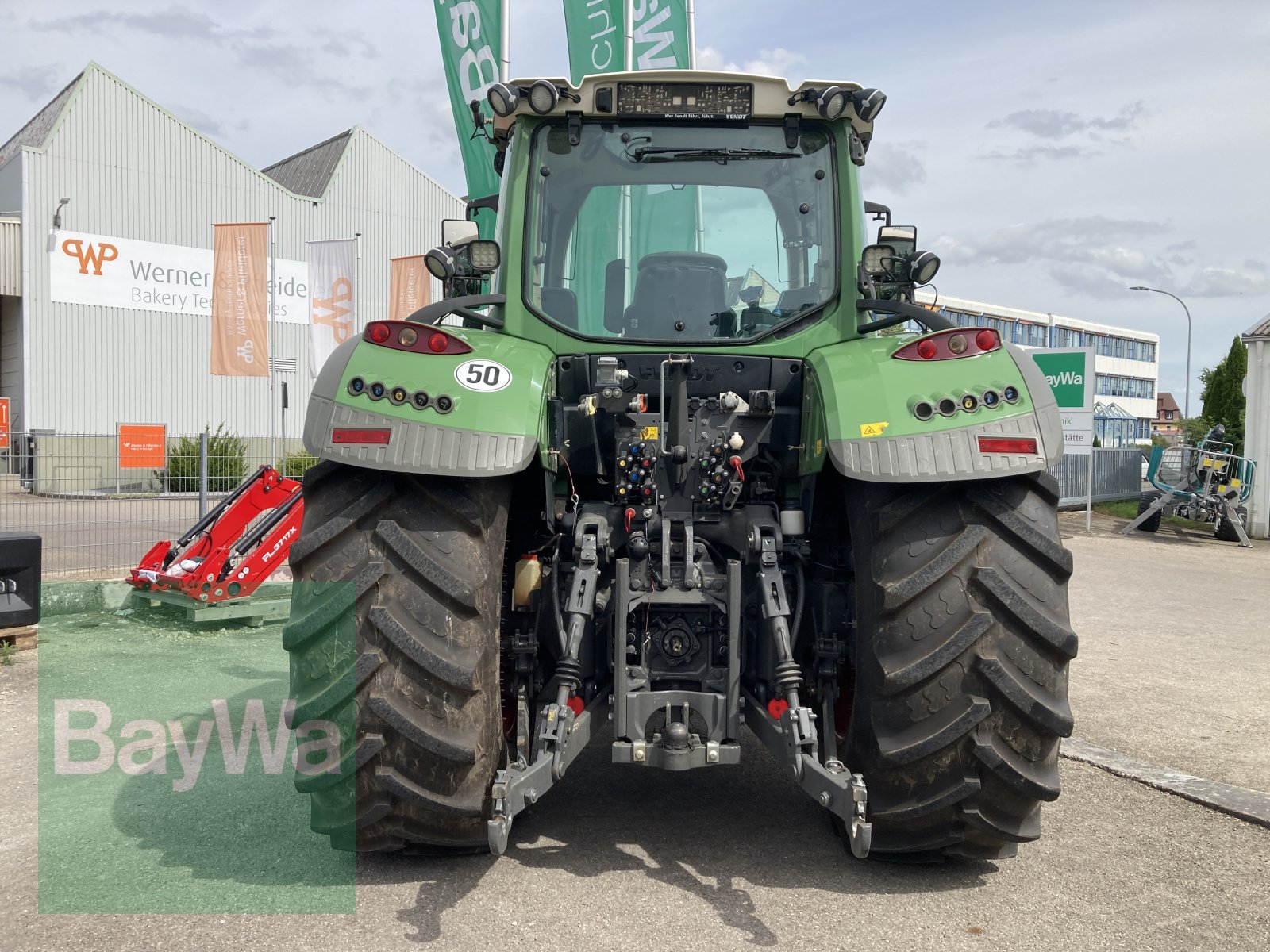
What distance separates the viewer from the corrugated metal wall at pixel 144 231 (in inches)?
1041

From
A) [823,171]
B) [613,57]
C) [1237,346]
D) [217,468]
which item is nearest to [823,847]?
[823,171]

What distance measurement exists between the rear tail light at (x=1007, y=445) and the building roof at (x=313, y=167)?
31.1m

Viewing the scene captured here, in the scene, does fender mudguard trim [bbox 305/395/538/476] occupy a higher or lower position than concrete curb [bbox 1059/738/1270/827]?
higher

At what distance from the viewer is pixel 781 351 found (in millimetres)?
4094

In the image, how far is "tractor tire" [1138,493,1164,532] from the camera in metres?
19.2

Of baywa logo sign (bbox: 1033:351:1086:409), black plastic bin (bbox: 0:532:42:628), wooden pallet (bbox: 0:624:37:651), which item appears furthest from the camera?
baywa logo sign (bbox: 1033:351:1086:409)

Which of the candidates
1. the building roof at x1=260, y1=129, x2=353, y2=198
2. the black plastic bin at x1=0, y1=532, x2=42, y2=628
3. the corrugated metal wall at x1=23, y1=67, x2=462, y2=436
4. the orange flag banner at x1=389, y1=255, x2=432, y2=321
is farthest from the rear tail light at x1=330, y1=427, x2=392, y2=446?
the building roof at x1=260, y1=129, x2=353, y2=198

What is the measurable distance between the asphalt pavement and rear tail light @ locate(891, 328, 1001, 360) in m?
1.69

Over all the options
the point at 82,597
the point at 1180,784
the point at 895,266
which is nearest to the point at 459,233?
the point at 895,266

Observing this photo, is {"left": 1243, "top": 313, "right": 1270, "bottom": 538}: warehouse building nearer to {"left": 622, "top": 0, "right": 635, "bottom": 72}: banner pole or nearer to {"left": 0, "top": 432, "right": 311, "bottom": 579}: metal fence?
{"left": 622, "top": 0, "right": 635, "bottom": 72}: banner pole

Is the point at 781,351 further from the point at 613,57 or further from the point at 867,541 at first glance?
the point at 613,57

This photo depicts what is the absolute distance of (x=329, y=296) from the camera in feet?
64.0

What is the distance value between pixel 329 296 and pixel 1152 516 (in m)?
15.3

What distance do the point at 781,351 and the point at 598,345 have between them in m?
0.70
